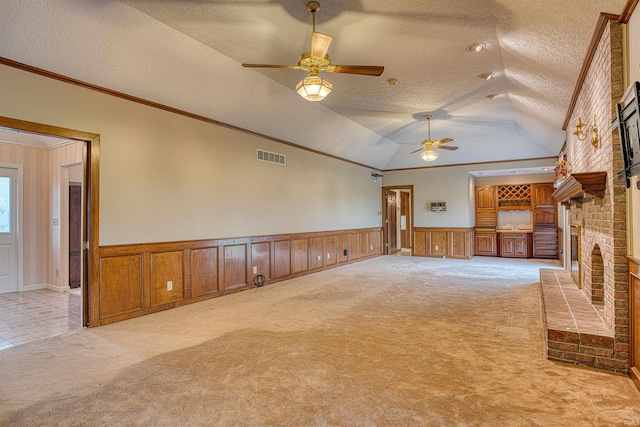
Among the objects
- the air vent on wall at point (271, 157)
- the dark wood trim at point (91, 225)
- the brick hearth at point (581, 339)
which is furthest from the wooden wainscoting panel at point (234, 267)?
the brick hearth at point (581, 339)

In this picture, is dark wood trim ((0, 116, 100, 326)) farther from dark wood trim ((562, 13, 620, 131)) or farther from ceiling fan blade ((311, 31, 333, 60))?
dark wood trim ((562, 13, 620, 131))

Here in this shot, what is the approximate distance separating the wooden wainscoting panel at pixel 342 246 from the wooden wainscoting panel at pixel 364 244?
83 cm

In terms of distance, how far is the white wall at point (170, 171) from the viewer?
3756 millimetres

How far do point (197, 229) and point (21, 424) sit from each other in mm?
3286

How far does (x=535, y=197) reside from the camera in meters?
10.1

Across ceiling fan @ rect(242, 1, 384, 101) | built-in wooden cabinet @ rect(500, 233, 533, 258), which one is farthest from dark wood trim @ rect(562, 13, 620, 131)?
built-in wooden cabinet @ rect(500, 233, 533, 258)

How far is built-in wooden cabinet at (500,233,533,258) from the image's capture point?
1002 centimetres

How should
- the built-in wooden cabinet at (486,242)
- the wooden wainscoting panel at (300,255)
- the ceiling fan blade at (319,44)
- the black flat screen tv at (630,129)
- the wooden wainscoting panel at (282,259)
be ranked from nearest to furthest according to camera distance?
the black flat screen tv at (630,129), the ceiling fan blade at (319,44), the wooden wainscoting panel at (282,259), the wooden wainscoting panel at (300,255), the built-in wooden cabinet at (486,242)

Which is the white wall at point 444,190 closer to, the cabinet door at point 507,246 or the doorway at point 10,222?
the cabinet door at point 507,246

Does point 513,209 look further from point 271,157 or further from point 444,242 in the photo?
point 271,157

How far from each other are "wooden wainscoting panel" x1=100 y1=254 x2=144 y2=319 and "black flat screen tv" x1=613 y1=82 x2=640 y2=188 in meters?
4.95

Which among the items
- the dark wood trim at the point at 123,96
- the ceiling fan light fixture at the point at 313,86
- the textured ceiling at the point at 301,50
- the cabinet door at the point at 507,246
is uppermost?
the textured ceiling at the point at 301,50

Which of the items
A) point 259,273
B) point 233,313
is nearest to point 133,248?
point 233,313

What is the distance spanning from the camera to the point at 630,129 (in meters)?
2.28
